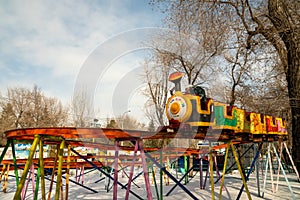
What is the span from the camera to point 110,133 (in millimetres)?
3824

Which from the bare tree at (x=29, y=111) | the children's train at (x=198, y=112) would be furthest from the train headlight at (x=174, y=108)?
the bare tree at (x=29, y=111)

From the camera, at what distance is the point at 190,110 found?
483 cm

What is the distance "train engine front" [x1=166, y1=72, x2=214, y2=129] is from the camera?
479 cm

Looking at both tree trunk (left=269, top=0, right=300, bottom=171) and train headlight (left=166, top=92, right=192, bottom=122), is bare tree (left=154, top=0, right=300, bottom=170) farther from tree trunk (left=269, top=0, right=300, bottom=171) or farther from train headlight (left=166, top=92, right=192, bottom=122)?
train headlight (left=166, top=92, right=192, bottom=122)

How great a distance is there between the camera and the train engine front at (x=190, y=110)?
479cm

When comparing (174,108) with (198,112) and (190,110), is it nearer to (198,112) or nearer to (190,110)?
(190,110)

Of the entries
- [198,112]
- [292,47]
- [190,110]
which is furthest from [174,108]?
[292,47]

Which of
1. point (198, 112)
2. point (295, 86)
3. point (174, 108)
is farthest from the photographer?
point (295, 86)

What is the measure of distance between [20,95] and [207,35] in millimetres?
33277

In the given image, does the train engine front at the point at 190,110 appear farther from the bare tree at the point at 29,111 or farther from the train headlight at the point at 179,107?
the bare tree at the point at 29,111

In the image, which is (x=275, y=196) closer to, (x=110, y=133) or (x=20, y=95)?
(x=110, y=133)

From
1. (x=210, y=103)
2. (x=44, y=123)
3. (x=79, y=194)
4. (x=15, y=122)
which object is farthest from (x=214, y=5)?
(x=15, y=122)

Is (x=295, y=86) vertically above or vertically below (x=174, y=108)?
above

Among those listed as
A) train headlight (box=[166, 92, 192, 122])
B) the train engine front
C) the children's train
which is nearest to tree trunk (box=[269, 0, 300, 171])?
the children's train
